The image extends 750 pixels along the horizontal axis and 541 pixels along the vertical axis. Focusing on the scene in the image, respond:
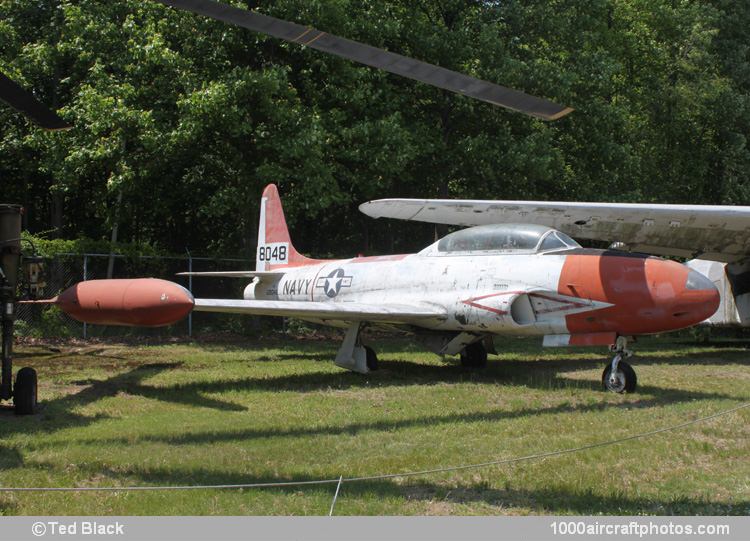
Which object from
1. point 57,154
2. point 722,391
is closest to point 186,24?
point 57,154

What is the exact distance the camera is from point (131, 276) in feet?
68.7

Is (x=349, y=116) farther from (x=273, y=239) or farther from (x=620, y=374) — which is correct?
(x=620, y=374)

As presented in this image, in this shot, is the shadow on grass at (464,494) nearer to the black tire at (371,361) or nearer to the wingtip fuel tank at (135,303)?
the wingtip fuel tank at (135,303)

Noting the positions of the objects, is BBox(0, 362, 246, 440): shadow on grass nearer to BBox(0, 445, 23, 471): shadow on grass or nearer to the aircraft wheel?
BBox(0, 445, 23, 471): shadow on grass

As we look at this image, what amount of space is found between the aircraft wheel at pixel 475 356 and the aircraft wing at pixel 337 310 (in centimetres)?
183

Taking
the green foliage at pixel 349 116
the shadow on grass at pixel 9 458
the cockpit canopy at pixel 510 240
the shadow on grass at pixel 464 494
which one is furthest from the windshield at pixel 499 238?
the shadow on grass at pixel 9 458

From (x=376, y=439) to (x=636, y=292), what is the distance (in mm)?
4345

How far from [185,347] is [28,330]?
174 inches

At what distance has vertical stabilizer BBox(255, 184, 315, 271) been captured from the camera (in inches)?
656

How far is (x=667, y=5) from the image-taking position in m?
28.3

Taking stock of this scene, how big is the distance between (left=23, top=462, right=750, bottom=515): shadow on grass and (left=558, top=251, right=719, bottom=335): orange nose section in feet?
15.3

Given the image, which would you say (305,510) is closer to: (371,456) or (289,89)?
(371,456)

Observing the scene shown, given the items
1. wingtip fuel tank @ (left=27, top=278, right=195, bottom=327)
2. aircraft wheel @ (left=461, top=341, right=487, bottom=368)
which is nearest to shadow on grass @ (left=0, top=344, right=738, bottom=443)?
aircraft wheel @ (left=461, top=341, right=487, bottom=368)

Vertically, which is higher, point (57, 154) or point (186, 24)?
point (186, 24)
